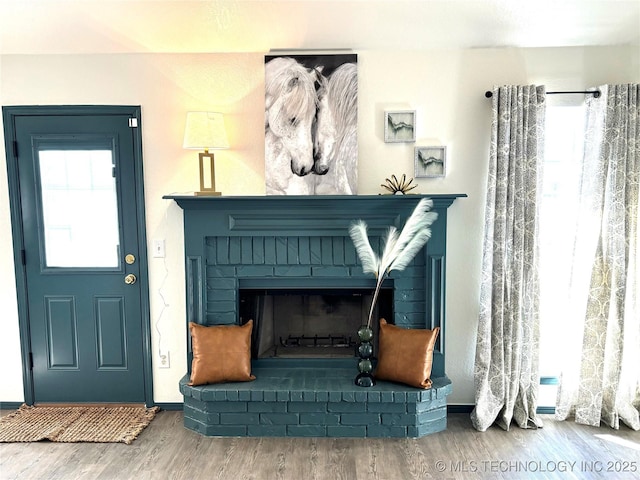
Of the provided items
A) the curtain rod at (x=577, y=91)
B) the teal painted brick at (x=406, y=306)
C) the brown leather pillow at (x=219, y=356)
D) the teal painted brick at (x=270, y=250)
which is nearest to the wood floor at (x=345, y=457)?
the brown leather pillow at (x=219, y=356)

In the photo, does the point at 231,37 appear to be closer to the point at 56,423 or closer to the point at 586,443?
the point at 56,423

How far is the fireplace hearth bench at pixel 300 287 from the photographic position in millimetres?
2809

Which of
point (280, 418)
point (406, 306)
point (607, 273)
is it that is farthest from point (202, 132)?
point (607, 273)

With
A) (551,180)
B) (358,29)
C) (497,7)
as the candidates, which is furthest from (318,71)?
(551,180)

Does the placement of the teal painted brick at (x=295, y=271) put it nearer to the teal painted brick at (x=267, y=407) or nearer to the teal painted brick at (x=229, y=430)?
the teal painted brick at (x=267, y=407)

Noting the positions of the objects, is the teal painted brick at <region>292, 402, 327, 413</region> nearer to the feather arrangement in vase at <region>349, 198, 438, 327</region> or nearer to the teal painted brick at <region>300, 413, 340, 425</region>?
the teal painted brick at <region>300, 413, 340, 425</region>

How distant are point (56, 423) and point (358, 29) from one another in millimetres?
3076

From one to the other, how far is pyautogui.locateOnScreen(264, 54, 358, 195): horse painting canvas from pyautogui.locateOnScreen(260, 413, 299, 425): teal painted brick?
4.43ft

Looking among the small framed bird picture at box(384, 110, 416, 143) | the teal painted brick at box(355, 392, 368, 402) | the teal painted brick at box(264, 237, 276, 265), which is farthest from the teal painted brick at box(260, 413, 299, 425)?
the small framed bird picture at box(384, 110, 416, 143)

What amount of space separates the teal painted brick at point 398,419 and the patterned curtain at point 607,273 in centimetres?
103

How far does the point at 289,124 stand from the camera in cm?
299

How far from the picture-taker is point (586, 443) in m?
2.76

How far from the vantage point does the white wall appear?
9.76 feet

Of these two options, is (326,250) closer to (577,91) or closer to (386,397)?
(386,397)
